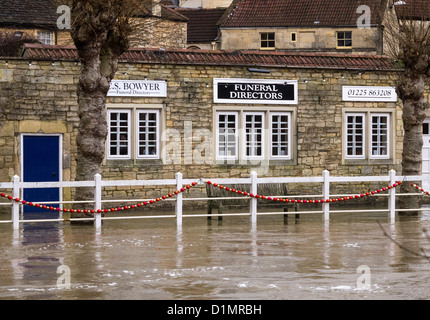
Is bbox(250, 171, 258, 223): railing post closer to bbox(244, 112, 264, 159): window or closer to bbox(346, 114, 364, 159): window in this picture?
bbox(244, 112, 264, 159): window

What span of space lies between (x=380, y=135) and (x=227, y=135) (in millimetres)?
4847

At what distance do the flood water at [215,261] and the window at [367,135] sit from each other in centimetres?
724

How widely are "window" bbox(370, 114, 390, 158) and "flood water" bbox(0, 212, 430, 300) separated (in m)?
A: 7.55

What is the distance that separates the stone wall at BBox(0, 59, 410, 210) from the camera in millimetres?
25016

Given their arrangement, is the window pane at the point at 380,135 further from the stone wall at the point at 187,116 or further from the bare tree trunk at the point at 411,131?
the bare tree trunk at the point at 411,131

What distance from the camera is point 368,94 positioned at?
1128 inches

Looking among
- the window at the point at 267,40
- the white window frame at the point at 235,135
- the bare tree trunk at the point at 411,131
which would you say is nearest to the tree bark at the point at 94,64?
the white window frame at the point at 235,135

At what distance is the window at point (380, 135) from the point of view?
29139 millimetres

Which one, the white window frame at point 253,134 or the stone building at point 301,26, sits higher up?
the stone building at point 301,26

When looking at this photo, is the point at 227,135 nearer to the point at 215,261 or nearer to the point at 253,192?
the point at 253,192

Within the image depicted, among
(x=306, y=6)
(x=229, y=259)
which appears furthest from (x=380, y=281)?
(x=306, y=6)

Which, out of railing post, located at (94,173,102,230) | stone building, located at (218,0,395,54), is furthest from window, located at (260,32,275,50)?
railing post, located at (94,173,102,230)

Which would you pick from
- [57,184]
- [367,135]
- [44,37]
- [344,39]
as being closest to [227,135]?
[367,135]

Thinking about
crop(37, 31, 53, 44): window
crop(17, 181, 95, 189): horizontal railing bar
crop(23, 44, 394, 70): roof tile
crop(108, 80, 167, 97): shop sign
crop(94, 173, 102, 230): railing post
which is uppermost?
crop(37, 31, 53, 44): window
